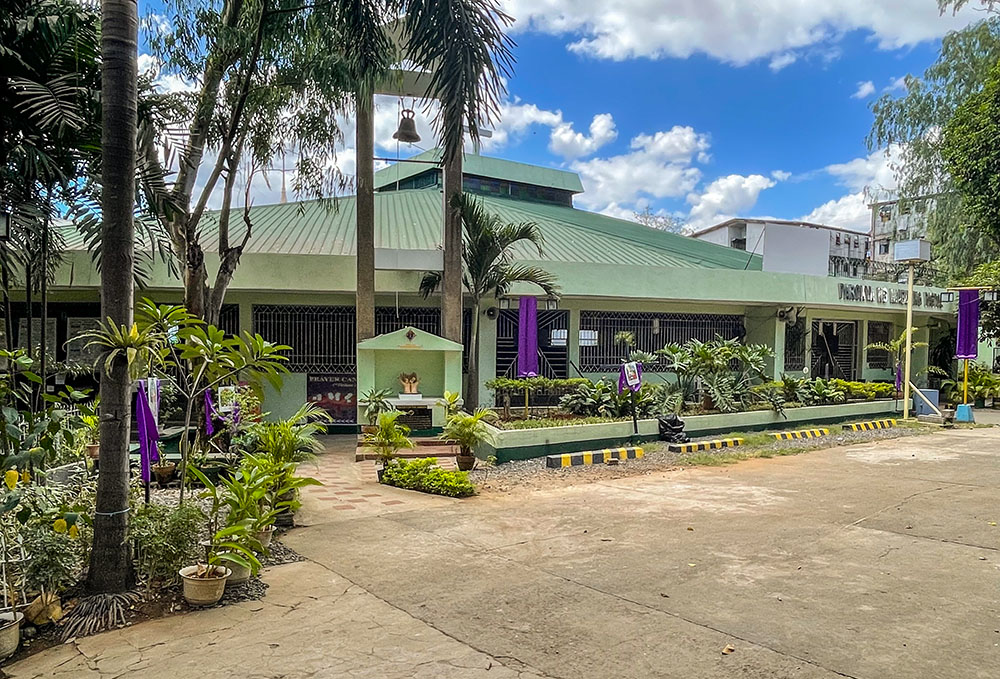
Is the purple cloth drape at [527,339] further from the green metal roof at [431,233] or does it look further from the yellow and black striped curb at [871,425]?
the yellow and black striped curb at [871,425]

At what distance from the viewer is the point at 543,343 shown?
48.3 feet

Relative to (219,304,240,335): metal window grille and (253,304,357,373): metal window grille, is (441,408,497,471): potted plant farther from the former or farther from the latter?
(219,304,240,335): metal window grille

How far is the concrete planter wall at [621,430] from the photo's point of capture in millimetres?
9961

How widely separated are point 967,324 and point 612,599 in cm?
1608

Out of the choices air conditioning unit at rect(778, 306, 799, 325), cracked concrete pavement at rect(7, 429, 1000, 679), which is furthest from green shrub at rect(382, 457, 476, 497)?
air conditioning unit at rect(778, 306, 799, 325)

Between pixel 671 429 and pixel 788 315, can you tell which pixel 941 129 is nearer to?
pixel 788 315

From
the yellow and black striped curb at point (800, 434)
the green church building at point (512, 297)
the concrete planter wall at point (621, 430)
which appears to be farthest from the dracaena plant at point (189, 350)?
the yellow and black striped curb at point (800, 434)

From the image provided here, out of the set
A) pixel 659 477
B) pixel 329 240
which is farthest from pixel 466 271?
pixel 659 477

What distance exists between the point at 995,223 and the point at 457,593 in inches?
614

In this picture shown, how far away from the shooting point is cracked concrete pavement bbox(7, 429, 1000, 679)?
3490mm

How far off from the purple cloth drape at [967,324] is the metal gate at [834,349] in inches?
131

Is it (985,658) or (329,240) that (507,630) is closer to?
(985,658)

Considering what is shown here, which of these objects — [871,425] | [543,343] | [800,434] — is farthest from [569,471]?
[871,425]

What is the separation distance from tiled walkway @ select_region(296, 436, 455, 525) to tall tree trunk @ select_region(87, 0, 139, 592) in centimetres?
231
